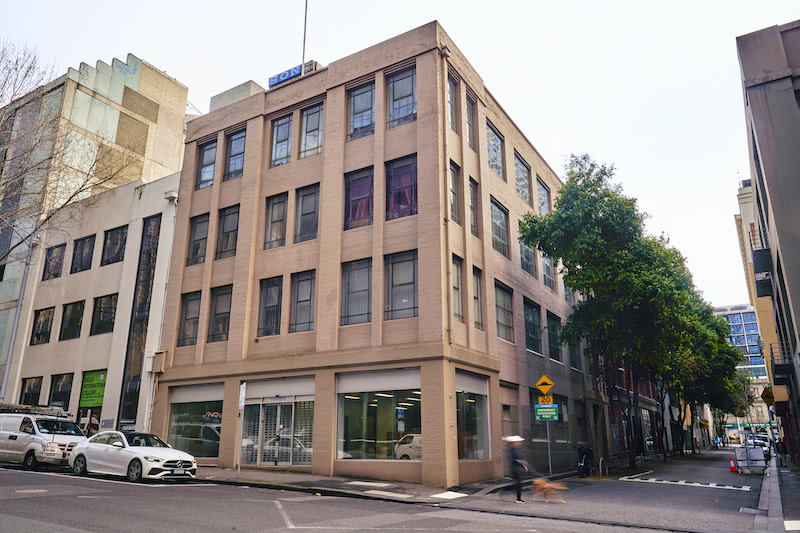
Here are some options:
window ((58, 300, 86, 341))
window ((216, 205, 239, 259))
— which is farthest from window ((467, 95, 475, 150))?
window ((58, 300, 86, 341))

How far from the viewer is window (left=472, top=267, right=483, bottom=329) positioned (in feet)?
70.1

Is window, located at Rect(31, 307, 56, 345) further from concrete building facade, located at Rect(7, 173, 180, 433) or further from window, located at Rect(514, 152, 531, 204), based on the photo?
window, located at Rect(514, 152, 531, 204)

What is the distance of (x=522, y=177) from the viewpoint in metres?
29.6

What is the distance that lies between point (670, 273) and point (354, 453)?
15245 millimetres

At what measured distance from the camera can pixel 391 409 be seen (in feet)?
61.6

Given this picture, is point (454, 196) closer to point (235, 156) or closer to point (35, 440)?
point (235, 156)

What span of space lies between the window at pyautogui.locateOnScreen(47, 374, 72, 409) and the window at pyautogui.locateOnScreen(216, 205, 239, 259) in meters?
10.6

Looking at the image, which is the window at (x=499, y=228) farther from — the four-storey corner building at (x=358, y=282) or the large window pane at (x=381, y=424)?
the large window pane at (x=381, y=424)

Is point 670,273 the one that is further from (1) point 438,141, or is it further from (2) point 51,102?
(2) point 51,102

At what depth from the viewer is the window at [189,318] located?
2434 cm

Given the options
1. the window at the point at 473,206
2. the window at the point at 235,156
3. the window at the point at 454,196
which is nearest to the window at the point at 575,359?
the window at the point at 473,206

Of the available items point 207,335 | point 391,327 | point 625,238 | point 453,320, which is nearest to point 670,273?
point 625,238

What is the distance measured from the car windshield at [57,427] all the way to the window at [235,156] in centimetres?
1127

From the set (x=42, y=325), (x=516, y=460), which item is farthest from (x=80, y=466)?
(x=42, y=325)
